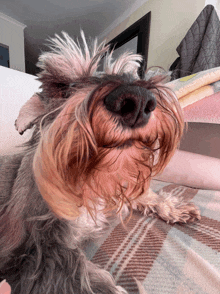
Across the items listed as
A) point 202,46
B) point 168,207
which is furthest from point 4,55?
point 168,207

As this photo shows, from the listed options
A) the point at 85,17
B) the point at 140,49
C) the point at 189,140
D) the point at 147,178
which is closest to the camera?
the point at 147,178

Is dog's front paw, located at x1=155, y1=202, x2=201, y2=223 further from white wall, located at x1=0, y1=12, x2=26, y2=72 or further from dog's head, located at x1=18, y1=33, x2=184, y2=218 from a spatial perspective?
white wall, located at x1=0, y1=12, x2=26, y2=72

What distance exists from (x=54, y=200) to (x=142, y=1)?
4.54m

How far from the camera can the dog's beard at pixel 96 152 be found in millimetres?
536

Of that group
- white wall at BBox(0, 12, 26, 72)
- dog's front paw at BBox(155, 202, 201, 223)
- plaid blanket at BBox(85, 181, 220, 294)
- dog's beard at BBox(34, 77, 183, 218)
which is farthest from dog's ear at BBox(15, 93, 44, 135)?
white wall at BBox(0, 12, 26, 72)

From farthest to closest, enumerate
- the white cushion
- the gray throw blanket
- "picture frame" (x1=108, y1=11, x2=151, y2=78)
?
"picture frame" (x1=108, y1=11, x2=151, y2=78)
the gray throw blanket
the white cushion

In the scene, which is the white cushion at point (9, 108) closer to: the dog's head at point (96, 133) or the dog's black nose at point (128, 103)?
the dog's head at point (96, 133)

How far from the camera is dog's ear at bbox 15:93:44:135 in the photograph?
865 mm

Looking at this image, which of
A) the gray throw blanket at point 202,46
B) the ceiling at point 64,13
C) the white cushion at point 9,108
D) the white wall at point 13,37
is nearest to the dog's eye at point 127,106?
the white cushion at point 9,108

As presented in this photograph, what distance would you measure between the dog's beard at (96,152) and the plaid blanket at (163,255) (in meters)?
0.16

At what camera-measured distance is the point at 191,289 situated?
1.72 feet

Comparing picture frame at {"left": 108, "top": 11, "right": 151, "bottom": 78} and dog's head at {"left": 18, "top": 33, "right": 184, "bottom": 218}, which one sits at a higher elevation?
picture frame at {"left": 108, "top": 11, "right": 151, "bottom": 78}

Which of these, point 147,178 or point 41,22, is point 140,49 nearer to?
point 41,22

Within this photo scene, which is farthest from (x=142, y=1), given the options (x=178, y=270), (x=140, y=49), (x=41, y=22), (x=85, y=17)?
(x=178, y=270)
